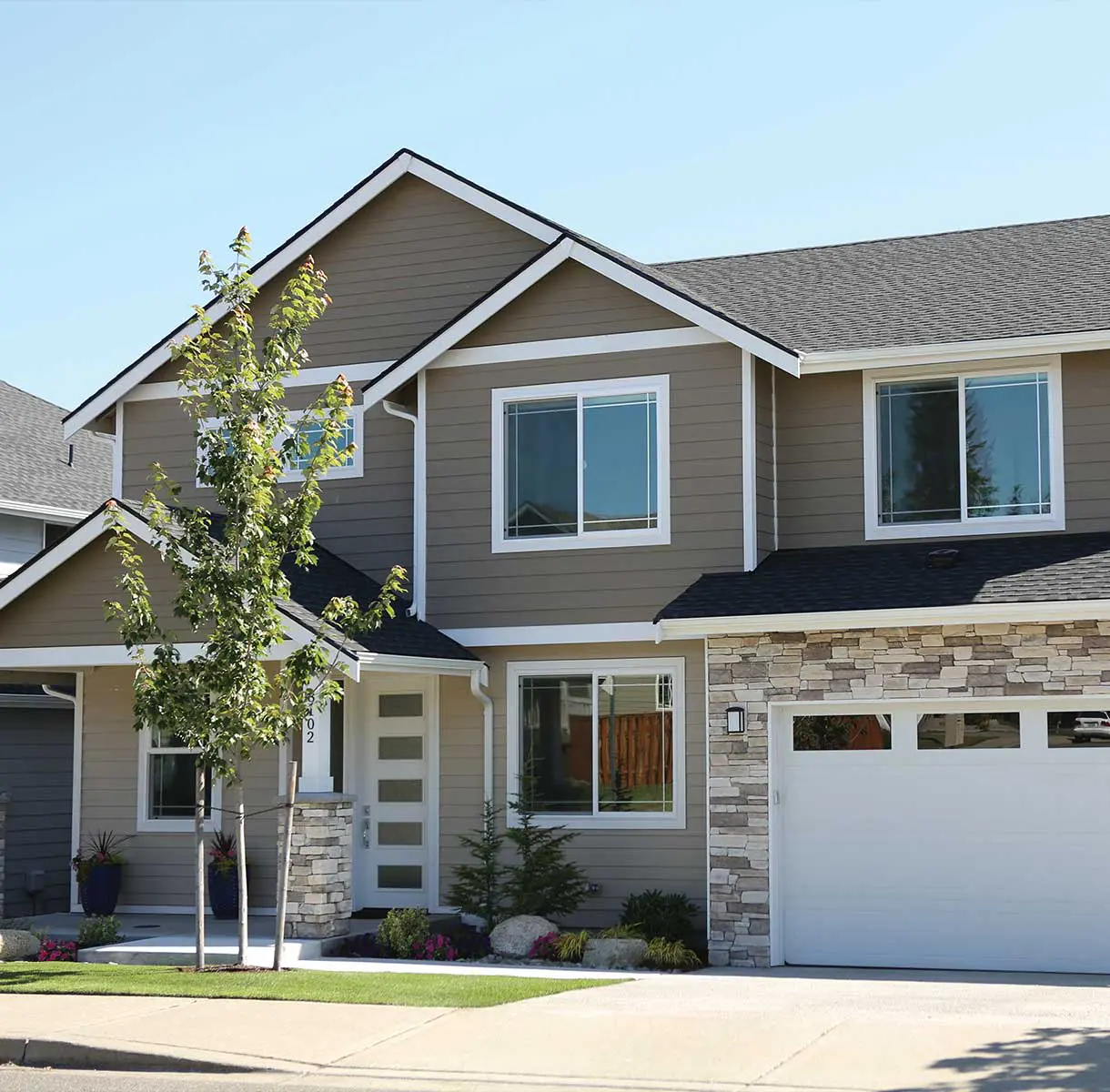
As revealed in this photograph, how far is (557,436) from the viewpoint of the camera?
17.1 meters

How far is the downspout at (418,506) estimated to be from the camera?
57.5 ft

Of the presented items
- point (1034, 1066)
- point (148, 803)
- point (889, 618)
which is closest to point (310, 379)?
point (148, 803)

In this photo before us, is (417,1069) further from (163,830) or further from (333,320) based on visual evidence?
(333,320)

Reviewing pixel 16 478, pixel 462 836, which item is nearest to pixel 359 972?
pixel 462 836

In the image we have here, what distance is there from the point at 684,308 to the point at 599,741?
14.7 ft

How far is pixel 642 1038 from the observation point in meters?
10.3

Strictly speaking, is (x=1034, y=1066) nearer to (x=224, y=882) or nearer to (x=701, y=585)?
(x=701, y=585)

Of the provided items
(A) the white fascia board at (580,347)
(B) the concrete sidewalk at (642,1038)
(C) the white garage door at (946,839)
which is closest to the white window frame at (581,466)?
(A) the white fascia board at (580,347)

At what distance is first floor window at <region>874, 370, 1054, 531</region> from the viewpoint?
1611 centimetres

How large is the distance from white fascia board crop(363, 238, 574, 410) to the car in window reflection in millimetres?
6897

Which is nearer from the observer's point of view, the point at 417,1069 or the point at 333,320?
the point at 417,1069

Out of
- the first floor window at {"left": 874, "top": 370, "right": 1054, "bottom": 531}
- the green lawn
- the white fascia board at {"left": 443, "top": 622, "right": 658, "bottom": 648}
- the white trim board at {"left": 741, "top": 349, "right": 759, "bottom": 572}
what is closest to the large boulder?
the green lawn

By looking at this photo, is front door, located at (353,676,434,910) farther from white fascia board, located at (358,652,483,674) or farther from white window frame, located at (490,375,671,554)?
white window frame, located at (490,375,671,554)

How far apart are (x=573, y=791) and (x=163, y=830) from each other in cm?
487
